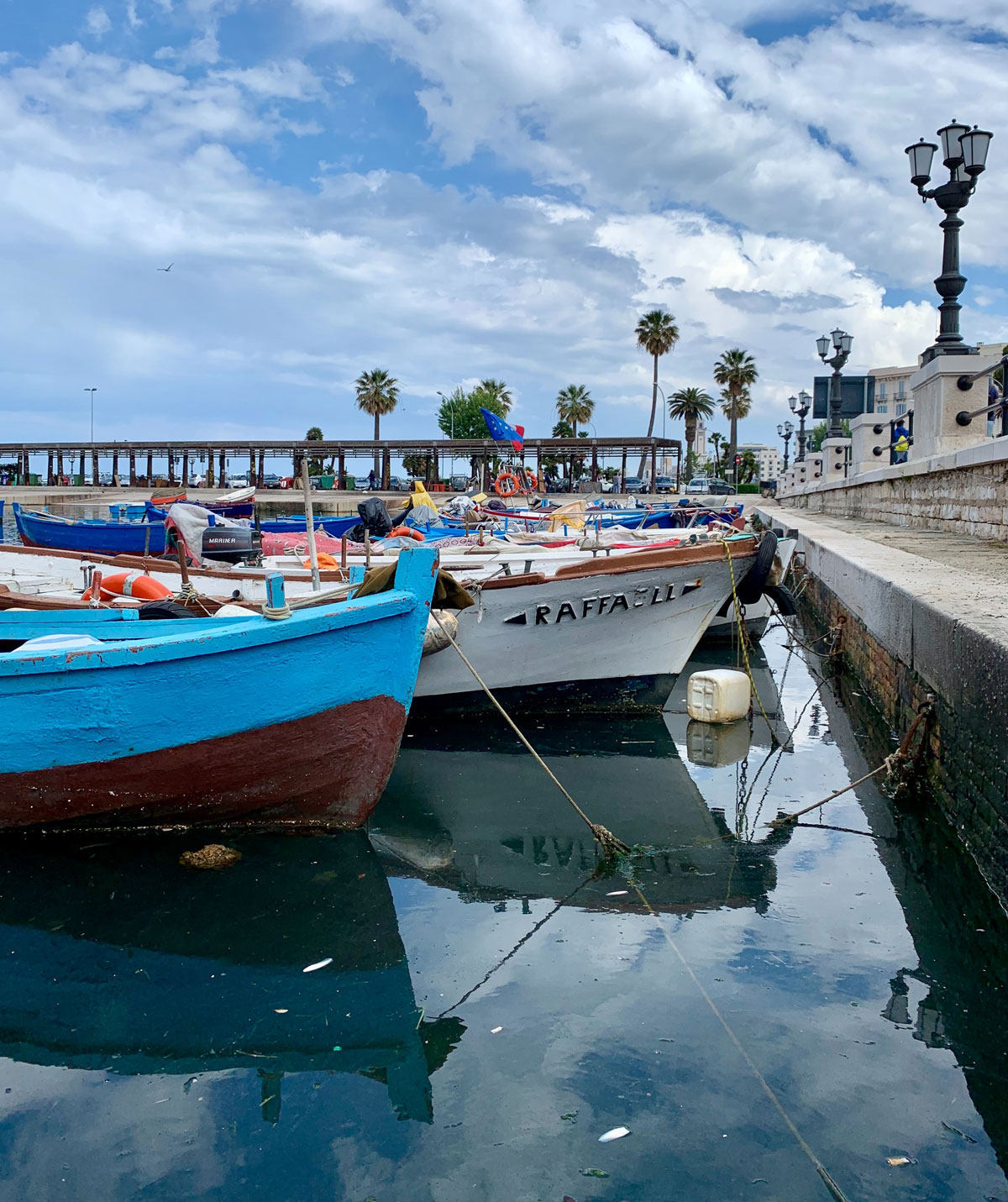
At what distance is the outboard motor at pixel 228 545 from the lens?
38.8 ft

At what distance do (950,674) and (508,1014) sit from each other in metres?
3.27

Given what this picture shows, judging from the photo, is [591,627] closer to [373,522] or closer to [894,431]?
[373,522]

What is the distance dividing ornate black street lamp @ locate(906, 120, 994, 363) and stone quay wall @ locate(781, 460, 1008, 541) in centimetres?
214

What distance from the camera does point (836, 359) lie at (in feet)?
77.7

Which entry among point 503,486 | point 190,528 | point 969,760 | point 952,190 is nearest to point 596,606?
point 969,760

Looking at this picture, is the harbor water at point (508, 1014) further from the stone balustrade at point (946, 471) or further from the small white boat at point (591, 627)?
the stone balustrade at point (946, 471)

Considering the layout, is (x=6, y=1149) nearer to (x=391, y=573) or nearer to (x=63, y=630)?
(x=391, y=573)

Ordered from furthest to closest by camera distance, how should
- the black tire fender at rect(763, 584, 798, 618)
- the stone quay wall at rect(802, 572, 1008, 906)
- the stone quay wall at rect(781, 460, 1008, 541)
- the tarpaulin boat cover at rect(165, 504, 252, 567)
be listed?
the tarpaulin boat cover at rect(165, 504, 252, 567)
the stone quay wall at rect(781, 460, 1008, 541)
the black tire fender at rect(763, 584, 798, 618)
the stone quay wall at rect(802, 572, 1008, 906)

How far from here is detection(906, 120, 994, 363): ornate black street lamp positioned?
12508 millimetres

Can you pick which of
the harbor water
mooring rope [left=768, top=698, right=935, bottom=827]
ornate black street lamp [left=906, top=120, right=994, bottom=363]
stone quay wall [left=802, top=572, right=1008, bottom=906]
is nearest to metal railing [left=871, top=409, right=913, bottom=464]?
ornate black street lamp [left=906, top=120, right=994, bottom=363]

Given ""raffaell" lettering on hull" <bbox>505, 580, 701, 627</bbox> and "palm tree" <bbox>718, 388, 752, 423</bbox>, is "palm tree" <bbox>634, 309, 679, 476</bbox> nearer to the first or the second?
"palm tree" <bbox>718, 388, 752, 423</bbox>

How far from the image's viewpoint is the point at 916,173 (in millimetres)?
13305

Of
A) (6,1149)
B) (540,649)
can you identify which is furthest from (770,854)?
(6,1149)

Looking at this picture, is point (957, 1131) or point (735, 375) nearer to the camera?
point (957, 1131)
